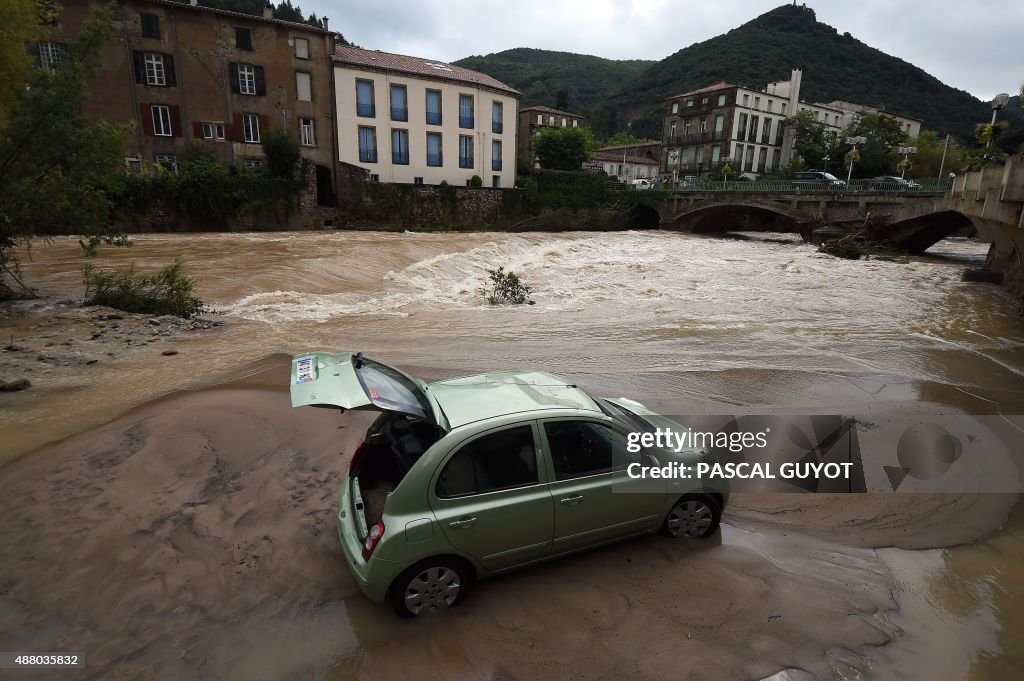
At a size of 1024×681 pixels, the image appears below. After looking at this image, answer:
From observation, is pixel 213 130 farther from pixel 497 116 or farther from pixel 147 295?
pixel 147 295

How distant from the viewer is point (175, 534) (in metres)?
4.45

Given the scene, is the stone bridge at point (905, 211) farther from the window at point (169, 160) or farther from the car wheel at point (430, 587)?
the window at point (169, 160)

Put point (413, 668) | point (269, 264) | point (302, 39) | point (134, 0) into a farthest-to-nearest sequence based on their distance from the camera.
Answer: point (302, 39) < point (134, 0) < point (269, 264) < point (413, 668)

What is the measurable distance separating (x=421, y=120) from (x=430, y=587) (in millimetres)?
40776

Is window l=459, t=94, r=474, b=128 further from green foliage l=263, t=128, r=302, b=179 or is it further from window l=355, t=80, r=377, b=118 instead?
green foliage l=263, t=128, r=302, b=179

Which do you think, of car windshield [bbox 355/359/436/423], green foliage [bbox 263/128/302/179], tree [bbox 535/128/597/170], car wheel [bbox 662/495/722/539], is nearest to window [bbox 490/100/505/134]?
tree [bbox 535/128/597/170]

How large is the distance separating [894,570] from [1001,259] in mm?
25315

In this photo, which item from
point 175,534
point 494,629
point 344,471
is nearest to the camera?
point 494,629

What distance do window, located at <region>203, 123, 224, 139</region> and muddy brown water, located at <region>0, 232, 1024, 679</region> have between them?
19.6m

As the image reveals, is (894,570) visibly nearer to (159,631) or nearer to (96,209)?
(159,631)

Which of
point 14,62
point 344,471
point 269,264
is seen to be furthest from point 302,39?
point 344,471

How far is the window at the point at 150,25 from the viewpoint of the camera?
31422 mm

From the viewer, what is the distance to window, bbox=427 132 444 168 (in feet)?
134

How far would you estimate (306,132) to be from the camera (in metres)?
36.5
